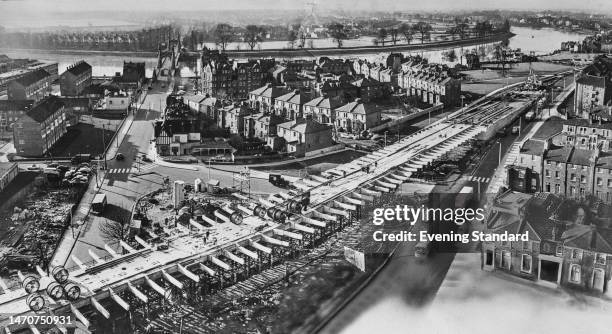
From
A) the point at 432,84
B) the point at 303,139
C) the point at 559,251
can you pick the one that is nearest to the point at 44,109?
the point at 303,139

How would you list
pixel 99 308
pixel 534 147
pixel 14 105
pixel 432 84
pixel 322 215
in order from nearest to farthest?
pixel 99 308, pixel 322 215, pixel 534 147, pixel 14 105, pixel 432 84

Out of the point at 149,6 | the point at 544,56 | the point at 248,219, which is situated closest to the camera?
the point at 248,219

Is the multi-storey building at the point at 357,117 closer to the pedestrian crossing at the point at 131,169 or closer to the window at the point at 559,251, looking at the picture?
the pedestrian crossing at the point at 131,169

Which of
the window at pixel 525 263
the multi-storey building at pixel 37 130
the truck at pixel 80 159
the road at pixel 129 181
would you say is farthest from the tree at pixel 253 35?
the window at pixel 525 263

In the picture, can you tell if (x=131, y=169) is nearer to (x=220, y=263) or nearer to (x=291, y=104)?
(x=220, y=263)

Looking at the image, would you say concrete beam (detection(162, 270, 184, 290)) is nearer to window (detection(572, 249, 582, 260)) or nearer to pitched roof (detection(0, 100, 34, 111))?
window (detection(572, 249, 582, 260))

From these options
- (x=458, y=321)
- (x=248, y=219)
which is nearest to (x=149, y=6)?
(x=248, y=219)

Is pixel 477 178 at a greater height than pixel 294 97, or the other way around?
pixel 294 97

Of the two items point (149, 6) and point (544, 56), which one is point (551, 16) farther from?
point (149, 6)
